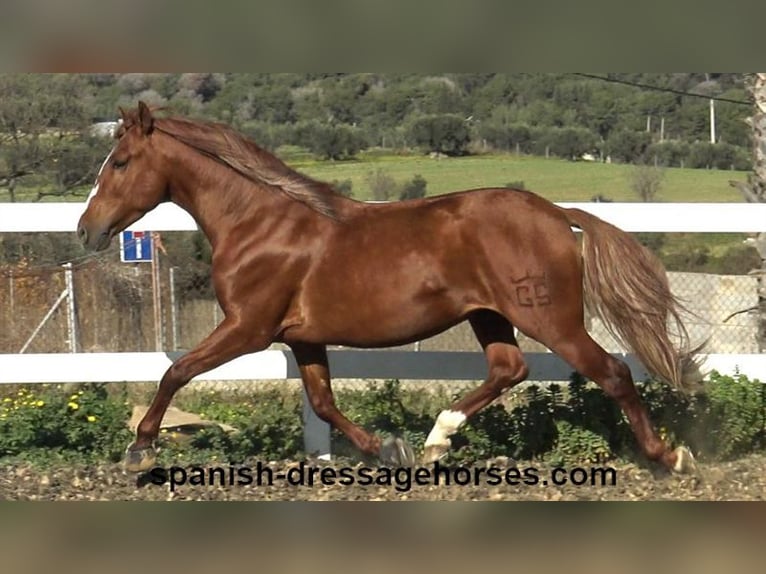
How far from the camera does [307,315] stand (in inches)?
242

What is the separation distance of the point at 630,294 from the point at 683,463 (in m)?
0.98

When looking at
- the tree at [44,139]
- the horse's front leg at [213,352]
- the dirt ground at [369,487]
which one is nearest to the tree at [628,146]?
the tree at [44,139]

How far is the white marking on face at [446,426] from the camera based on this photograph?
6.17 meters

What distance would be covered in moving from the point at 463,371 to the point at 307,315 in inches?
50.6

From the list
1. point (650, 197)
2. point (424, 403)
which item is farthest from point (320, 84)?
point (424, 403)

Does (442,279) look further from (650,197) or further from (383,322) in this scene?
(650,197)

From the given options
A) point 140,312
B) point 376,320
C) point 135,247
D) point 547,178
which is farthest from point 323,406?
point 547,178

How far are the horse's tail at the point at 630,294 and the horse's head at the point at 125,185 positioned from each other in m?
2.36

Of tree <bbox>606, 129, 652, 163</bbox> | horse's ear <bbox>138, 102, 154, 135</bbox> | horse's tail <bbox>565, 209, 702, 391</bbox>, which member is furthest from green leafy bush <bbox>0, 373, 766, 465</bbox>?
tree <bbox>606, 129, 652, 163</bbox>

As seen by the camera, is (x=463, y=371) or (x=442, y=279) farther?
(x=463, y=371)

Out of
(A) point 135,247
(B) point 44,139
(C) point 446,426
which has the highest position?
(B) point 44,139

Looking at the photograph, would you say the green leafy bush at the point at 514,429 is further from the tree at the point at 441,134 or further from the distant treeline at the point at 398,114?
the tree at the point at 441,134

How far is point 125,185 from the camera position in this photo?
244 inches

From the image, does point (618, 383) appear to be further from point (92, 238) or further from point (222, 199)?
point (92, 238)
